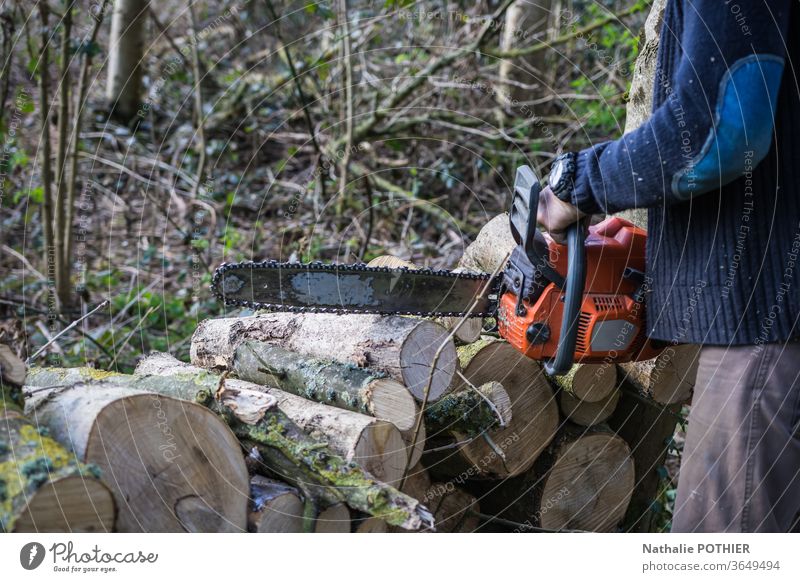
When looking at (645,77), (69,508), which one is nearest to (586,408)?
(645,77)

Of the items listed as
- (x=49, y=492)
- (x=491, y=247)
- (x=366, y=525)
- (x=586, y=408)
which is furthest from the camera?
(x=491, y=247)

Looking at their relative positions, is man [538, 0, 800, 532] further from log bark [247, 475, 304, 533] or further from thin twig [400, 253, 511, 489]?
log bark [247, 475, 304, 533]

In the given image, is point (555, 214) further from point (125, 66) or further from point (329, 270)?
point (125, 66)

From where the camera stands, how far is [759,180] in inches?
63.6

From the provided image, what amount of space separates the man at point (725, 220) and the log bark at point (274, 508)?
2.99ft

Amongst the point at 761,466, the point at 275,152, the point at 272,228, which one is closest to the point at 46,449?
the point at 761,466

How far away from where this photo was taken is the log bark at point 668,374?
89.7 inches

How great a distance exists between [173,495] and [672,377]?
152 cm

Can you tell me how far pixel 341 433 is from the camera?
6.33ft

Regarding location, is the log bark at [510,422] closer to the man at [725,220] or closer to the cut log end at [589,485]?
the cut log end at [589,485]

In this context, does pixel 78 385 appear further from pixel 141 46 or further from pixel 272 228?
pixel 141 46

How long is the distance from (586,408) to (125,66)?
543 cm

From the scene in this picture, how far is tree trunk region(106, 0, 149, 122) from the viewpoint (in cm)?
598
